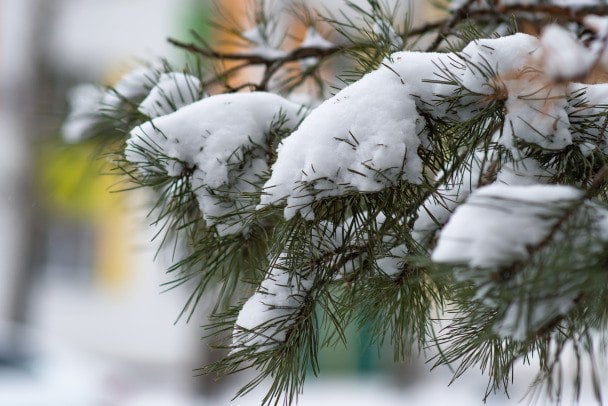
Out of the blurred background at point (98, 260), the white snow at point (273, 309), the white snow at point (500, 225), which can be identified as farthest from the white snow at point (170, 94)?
the blurred background at point (98, 260)

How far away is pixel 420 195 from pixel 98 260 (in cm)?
737

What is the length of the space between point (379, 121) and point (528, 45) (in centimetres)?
17

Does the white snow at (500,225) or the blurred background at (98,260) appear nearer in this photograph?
the white snow at (500,225)

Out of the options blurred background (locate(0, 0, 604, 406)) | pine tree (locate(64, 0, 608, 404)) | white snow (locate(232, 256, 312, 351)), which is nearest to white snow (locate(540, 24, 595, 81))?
pine tree (locate(64, 0, 608, 404))

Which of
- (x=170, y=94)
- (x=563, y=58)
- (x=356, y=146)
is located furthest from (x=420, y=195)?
(x=170, y=94)

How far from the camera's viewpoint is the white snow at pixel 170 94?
109 centimetres

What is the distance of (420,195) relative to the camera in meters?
0.83

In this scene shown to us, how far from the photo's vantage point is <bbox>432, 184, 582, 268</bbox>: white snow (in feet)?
1.87

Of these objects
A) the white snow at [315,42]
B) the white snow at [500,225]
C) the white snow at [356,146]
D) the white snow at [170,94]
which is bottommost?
the white snow at [500,225]

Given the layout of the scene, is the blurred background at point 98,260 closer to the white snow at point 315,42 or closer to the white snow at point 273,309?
the white snow at point 315,42

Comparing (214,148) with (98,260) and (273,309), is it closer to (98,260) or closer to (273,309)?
(273,309)

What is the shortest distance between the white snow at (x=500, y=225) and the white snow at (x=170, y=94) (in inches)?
23.4

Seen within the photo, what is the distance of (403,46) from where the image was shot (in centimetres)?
102

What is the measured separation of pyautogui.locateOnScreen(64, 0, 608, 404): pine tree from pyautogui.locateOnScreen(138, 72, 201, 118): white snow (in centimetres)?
14
